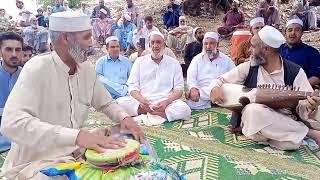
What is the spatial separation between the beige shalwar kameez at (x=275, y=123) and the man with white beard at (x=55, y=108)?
2042 millimetres

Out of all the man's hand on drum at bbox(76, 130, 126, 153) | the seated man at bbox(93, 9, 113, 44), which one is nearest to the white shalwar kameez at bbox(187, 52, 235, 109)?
the man's hand on drum at bbox(76, 130, 126, 153)

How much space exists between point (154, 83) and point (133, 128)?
335cm

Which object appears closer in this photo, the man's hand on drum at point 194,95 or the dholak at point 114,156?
the dholak at point 114,156

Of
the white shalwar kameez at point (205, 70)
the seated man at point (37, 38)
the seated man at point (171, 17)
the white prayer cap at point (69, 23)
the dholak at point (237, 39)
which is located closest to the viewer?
the white prayer cap at point (69, 23)

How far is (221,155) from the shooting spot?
13.6ft

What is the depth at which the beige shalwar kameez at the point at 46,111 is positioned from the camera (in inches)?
87.1

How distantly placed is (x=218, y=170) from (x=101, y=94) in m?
1.53

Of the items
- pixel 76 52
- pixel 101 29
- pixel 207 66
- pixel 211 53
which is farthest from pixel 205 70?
pixel 101 29

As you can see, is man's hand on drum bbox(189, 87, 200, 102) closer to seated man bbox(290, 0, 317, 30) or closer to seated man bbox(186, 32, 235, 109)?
seated man bbox(186, 32, 235, 109)

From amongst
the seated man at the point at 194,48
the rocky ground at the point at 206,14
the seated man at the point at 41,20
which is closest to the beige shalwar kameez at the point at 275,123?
the seated man at the point at 194,48

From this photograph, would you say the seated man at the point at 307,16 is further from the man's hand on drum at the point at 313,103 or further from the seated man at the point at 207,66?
the man's hand on drum at the point at 313,103

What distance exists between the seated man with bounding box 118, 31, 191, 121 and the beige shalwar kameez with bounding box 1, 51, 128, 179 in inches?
110

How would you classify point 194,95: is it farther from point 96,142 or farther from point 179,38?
point 179,38

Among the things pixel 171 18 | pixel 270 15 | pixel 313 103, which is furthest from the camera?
pixel 171 18
